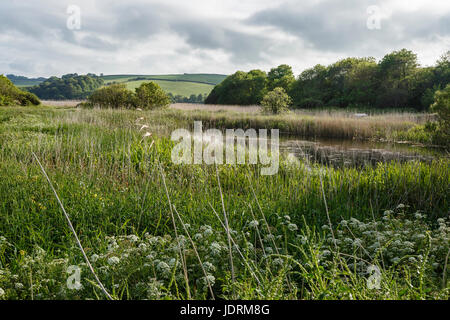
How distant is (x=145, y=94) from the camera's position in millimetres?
21453

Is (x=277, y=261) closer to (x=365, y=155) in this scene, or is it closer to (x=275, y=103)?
(x=365, y=155)

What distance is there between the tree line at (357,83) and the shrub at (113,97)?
21876 millimetres

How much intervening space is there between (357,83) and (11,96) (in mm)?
35424

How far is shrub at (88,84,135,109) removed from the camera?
77.9ft

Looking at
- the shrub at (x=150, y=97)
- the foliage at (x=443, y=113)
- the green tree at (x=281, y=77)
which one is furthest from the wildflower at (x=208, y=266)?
the green tree at (x=281, y=77)

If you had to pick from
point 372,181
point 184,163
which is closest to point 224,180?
point 184,163

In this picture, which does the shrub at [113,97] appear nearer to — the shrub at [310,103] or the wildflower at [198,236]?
the wildflower at [198,236]

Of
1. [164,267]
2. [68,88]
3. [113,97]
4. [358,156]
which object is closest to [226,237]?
[164,267]

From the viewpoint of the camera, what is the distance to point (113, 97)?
79.8ft
